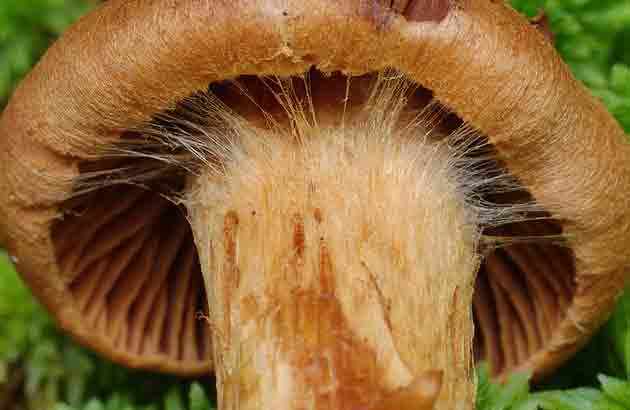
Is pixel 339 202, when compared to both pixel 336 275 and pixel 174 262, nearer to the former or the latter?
pixel 336 275

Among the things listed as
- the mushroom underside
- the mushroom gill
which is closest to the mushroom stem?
the mushroom gill

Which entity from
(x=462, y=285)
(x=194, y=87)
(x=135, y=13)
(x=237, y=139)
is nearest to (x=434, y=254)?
(x=462, y=285)

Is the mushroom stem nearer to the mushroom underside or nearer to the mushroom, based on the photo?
the mushroom

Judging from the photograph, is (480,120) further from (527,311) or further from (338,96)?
(527,311)

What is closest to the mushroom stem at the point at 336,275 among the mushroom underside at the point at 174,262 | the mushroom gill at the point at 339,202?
the mushroom gill at the point at 339,202

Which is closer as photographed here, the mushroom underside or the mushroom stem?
the mushroom stem
